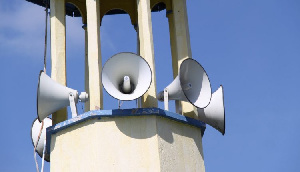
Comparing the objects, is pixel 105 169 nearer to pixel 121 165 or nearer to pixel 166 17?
pixel 121 165

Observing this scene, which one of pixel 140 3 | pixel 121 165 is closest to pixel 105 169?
pixel 121 165

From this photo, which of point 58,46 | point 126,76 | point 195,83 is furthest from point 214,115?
point 58,46

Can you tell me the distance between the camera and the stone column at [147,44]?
11531mm

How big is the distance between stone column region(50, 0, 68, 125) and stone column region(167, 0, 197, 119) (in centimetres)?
201

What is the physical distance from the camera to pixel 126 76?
11.3 metres

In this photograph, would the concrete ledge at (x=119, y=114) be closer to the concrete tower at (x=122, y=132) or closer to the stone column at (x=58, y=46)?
the concrete tower at (x=122, y=132)

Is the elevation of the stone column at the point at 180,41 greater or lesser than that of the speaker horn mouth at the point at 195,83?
greater

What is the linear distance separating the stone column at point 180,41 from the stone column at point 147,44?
824 millimetres

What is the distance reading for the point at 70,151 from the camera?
11.3 m

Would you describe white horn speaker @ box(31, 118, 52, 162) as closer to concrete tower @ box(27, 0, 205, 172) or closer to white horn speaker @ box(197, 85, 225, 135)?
concrete tower @ box(27, 0, 205, 172)

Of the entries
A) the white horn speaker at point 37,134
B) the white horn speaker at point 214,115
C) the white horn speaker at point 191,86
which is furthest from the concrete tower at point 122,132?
the white horn speaker at point 37,134

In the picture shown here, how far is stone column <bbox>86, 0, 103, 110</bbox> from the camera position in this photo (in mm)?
11453

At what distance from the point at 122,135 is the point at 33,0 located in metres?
4.22

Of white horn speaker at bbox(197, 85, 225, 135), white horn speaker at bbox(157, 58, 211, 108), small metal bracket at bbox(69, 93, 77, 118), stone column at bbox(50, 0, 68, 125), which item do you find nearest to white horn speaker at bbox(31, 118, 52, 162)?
stone column at bbox(50, 0, 68, 125)
